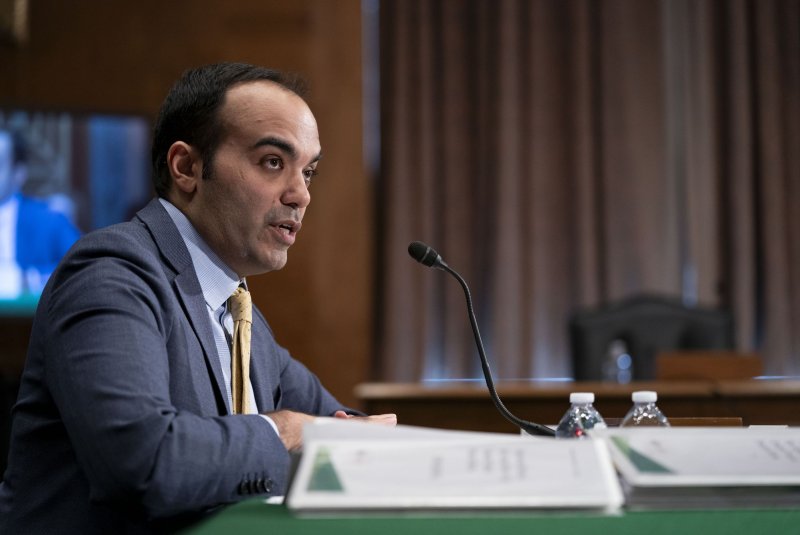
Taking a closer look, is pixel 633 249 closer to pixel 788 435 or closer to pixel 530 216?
pixel 530 216

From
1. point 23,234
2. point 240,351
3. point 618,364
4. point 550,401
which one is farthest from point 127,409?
point 23,234

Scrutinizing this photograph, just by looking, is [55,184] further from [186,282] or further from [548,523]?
[548,523]

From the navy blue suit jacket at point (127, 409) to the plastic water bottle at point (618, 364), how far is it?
2.81 metres

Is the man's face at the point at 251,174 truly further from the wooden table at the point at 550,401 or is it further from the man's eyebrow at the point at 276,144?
the wooden table at the point at 550,401

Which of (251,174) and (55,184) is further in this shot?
(55,184)

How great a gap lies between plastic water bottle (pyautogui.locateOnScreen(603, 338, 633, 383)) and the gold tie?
2.62 m

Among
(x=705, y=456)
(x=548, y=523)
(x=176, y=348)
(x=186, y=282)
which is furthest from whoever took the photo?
(x=186, y=282)

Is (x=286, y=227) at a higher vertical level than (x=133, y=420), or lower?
higher

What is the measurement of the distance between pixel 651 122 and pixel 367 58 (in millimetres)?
1695

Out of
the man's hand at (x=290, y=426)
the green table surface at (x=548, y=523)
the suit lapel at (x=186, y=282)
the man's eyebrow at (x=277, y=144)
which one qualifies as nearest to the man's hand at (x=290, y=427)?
the man's hand at (x=290, y=426)

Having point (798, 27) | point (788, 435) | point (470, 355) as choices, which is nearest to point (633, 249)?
point (470, 355)

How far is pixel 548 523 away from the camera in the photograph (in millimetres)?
910

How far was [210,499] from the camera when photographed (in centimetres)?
118

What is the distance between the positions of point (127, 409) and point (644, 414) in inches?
39.7
